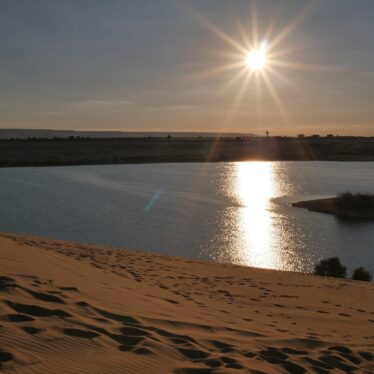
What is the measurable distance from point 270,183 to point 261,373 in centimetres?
5387

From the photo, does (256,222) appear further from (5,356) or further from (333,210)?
(5,356)

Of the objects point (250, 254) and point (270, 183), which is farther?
point (270, 183)

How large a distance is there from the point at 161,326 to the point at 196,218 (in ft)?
89.6

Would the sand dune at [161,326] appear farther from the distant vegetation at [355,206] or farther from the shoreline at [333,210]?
the distant vegetation at [355,206]

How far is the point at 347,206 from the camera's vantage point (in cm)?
3916

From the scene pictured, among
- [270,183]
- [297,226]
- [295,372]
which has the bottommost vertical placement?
[295,372]

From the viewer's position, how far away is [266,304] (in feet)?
33.8

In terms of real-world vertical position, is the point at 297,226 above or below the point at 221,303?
above

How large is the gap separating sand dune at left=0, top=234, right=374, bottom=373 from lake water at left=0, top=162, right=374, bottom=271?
12.2 metres

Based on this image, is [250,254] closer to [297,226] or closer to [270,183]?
[297,226]

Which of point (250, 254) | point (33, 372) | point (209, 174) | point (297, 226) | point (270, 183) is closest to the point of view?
point (33, 372)

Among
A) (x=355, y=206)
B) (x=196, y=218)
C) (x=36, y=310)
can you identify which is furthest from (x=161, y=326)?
(x=355, y=206)

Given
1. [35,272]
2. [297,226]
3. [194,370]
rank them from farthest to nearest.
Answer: [297,226], [35,272], [194,370]

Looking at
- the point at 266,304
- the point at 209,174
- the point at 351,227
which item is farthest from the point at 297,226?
the point at 209,174
